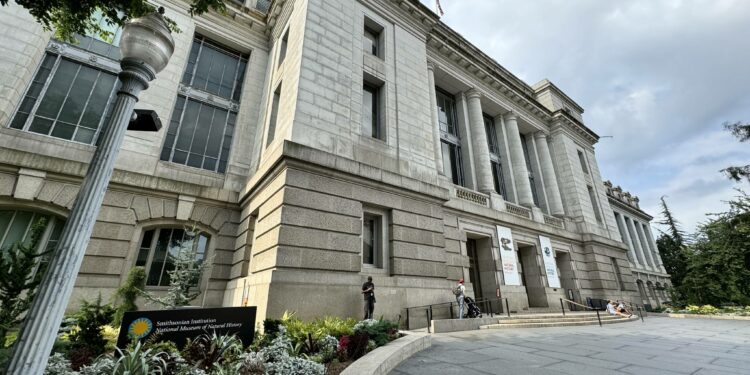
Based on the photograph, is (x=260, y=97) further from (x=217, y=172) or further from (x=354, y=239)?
(x=354, y=239)

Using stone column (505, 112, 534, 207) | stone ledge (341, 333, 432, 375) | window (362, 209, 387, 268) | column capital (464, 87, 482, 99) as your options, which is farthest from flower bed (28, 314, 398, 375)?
column capital (464, 87, 482, 99)

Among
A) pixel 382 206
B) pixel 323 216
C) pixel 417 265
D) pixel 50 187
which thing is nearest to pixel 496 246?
pixel 417 265

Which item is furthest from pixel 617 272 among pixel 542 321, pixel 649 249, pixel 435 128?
pixel 649 249

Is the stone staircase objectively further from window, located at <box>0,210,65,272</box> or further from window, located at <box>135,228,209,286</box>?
window, located at <box>0,210,65,272</box>

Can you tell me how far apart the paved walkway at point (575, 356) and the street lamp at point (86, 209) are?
4744mm

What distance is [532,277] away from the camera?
19250mm

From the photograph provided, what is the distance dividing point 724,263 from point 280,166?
35.0m

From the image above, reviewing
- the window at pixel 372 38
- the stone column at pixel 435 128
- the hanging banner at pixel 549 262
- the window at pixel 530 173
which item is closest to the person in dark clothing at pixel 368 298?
the stone column at pixel 435 128

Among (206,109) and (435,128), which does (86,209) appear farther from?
(435,128)

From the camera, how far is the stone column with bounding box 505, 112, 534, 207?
844 inches

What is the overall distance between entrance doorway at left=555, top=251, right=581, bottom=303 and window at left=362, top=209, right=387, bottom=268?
637 inches

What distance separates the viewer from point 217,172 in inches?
561

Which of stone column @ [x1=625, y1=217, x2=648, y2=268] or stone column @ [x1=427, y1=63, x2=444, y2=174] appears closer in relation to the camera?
stone column @ [x1=427, y1=63, x2=444, y2=174]

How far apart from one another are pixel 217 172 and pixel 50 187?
17.7ft
